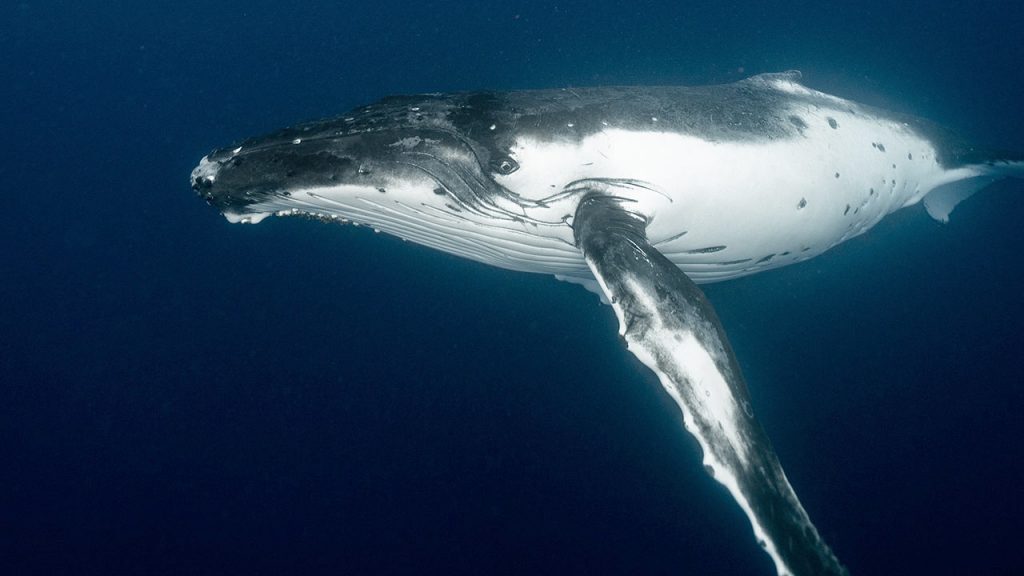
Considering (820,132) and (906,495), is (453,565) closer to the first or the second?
(906,495)

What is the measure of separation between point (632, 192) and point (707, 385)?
203cm

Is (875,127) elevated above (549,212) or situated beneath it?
elevated above

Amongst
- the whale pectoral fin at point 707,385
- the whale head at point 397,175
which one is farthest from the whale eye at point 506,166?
the whale pectoral fin at point 707,385

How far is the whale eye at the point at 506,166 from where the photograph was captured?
4.12m

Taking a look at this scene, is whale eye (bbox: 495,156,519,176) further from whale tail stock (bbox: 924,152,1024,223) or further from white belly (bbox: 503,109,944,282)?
whale tail stock (bbox: 924,152,1024,223)

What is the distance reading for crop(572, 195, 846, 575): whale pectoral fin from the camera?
265 centimetres

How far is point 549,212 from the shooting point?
4.46 metres

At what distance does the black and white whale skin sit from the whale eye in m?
0.02

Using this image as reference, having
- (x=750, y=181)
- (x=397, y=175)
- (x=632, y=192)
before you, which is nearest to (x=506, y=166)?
(x=397, y=175)

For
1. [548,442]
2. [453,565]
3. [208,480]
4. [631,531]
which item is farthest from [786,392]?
[208,480]

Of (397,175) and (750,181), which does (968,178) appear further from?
(397,175)

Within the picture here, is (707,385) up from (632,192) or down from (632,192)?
down

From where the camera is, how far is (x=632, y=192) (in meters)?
4.51

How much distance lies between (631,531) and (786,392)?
12.5 feet
